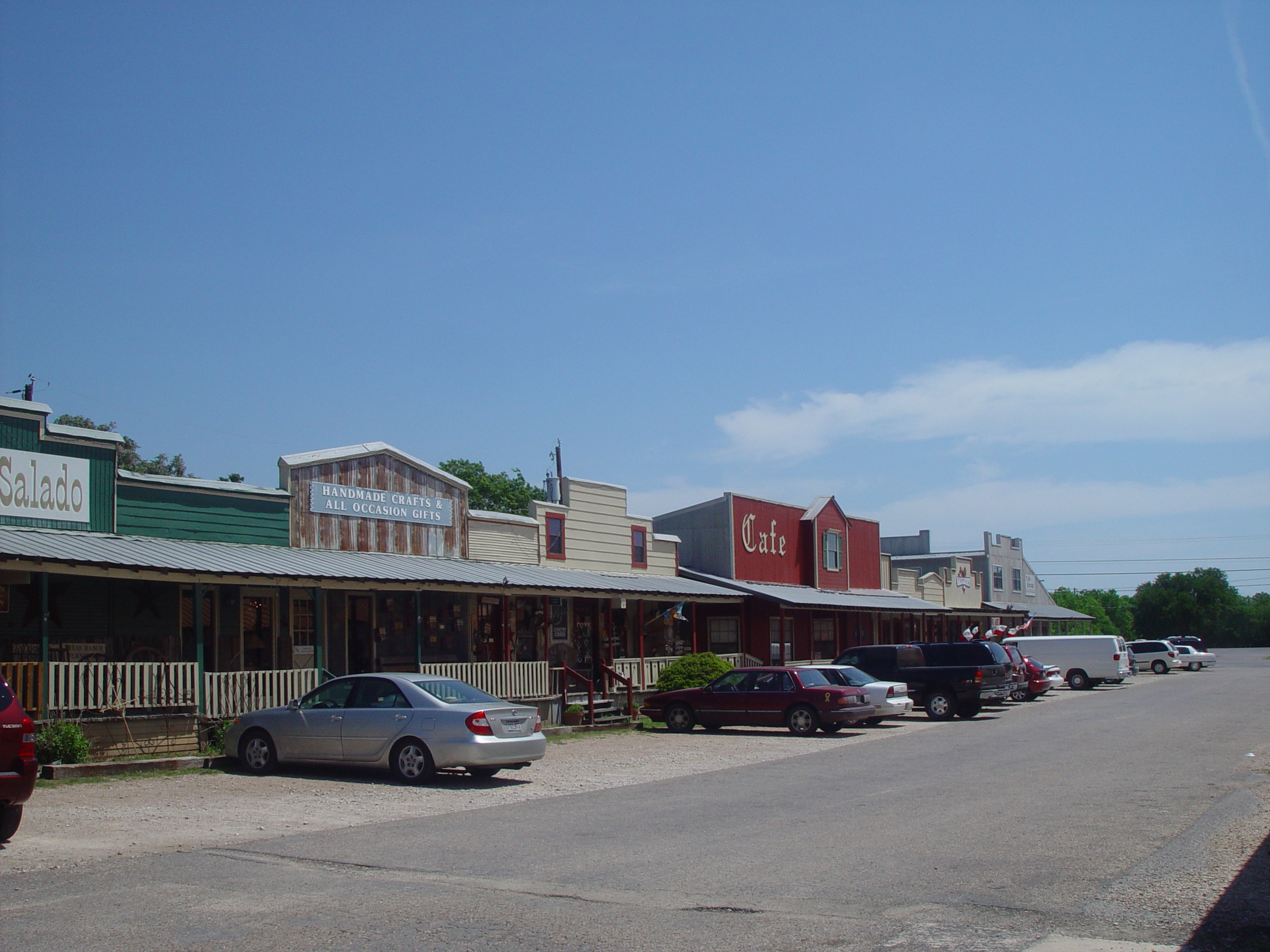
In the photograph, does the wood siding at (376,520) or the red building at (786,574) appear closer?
the wood siding at (376,520)

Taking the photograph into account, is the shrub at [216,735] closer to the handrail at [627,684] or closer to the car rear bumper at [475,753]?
the car rear bumper at [475,753]

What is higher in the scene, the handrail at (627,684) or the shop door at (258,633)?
the shop door at (258,633)

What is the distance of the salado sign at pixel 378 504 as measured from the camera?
920 inches

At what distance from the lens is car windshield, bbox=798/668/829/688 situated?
960 inches

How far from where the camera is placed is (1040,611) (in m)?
73.2

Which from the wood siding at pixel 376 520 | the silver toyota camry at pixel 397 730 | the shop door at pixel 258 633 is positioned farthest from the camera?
the wood siding at pixel 376 520

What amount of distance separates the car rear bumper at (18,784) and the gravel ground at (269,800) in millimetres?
463

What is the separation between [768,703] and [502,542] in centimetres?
742

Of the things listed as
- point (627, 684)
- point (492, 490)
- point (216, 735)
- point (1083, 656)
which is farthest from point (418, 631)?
point (492, 490)

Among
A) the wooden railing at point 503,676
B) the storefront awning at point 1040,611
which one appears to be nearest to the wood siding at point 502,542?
the wooden railing at point 503,676

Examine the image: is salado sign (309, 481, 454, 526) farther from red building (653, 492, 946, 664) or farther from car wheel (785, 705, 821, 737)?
red building (653, 492, 946, 664)

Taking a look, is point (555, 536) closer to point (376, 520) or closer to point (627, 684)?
point (627, 684)

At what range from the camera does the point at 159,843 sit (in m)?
10.8

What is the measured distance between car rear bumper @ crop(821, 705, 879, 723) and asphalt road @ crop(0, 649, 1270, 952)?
799 centimetres
